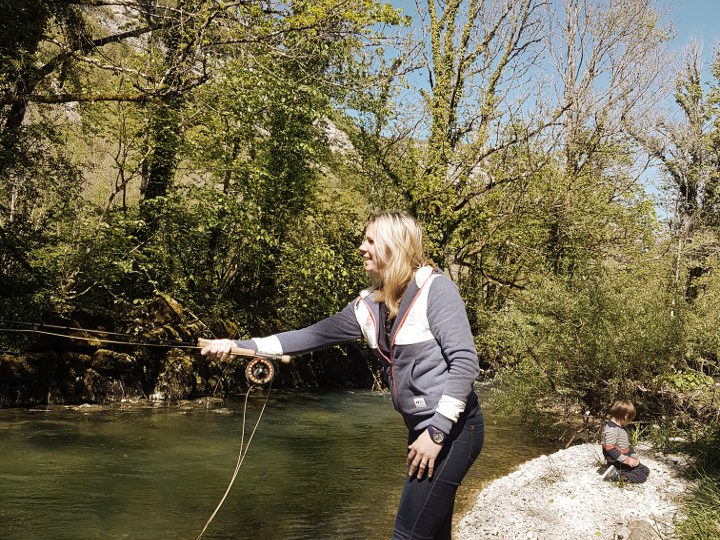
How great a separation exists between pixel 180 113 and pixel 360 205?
7.65 meters

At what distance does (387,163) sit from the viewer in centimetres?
1995

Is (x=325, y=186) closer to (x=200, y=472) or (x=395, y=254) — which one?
(x=200, y=472)

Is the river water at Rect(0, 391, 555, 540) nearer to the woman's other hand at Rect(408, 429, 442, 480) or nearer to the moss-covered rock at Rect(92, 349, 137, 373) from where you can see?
the moss-covered rock at Rect(92, 349, 137, 373)

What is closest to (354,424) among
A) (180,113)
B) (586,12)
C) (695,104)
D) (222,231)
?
(222,231)

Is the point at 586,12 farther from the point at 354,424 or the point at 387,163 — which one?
the point at 354,424

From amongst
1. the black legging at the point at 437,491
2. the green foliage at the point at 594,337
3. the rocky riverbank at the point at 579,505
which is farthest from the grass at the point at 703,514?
the green foliage at the point at 594,337

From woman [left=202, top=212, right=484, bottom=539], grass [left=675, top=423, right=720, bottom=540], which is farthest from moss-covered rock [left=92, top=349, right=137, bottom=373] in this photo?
woman [left=202, top=212, right=484, bottom=539]

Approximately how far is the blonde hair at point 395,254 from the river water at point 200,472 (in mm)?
5342

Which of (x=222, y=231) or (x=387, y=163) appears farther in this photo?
(x=387, y=163)

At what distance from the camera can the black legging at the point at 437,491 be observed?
2.58 meters

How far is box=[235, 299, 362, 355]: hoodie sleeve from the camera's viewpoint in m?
3.12

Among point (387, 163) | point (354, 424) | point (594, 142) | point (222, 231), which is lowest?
point (354, 424)

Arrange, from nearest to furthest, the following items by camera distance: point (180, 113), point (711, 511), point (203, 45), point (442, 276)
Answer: point (442, 276) < point (711, 511) < point (203, 45) < point (180, 113)

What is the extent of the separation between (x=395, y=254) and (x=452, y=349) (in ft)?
1.84
